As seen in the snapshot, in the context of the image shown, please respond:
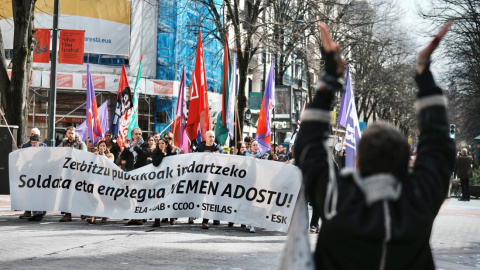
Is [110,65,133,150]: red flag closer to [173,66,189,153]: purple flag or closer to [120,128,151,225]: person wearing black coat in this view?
[173,66,189,153]: purple flag

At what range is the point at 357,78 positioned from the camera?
2221 inches

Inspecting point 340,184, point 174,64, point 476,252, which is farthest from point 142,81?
point 340,184

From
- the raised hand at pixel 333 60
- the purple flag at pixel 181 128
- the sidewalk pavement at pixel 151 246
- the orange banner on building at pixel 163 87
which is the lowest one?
the sidewalk pavement at pixel 151 246

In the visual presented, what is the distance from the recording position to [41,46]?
36312mm

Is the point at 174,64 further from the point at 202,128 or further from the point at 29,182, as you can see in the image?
the point at 29,182

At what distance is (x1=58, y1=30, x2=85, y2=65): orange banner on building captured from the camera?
110ft

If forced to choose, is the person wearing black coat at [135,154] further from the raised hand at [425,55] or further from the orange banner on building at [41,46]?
the orange banner on building at [41,46]

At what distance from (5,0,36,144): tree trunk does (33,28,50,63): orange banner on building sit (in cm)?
1726

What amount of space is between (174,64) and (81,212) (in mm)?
26530

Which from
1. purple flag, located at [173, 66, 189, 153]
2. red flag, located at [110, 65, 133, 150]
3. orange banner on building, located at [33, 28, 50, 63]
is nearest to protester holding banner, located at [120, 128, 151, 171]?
purple flag, located at [173, 66, 189, 153]

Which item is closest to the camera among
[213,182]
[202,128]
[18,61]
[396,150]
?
[396,150]

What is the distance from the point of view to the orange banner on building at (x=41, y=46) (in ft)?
119

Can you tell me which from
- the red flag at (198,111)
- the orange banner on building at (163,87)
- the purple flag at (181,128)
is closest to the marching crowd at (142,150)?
the red flag at (198,111)

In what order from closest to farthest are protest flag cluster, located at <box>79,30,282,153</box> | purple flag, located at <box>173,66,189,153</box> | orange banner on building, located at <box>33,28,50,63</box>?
1. protest flag cluster, located at <box>79,30,282,153</box>
2. purple flag, located at <box>173,66,189,153</box>
3. orange banner on building, located at <box>33,28,50,63</box>
